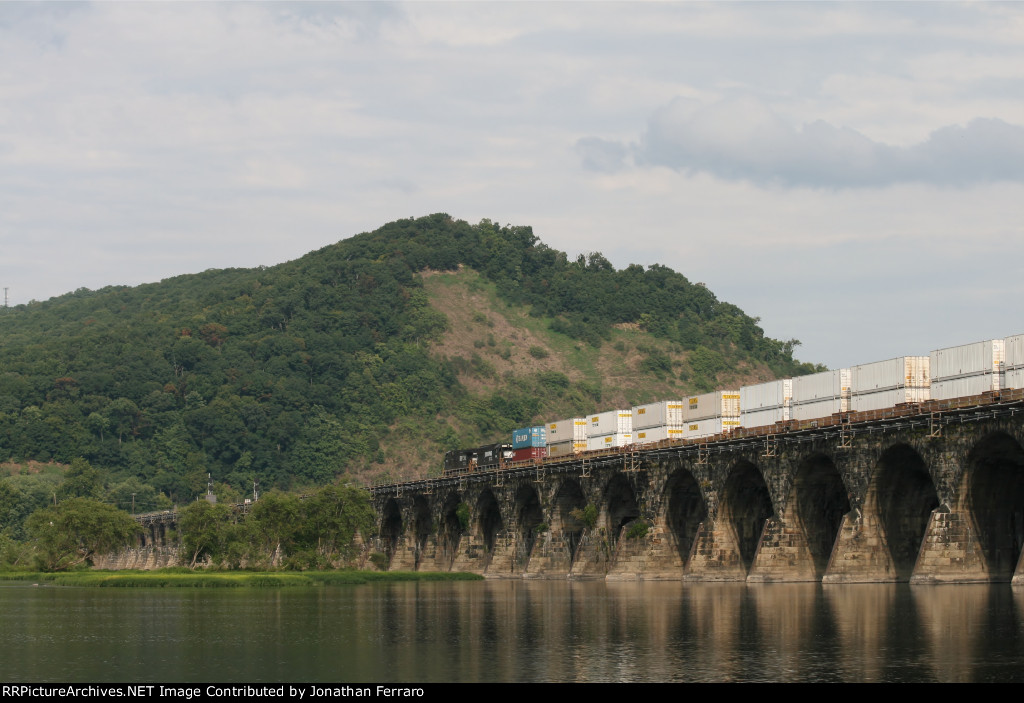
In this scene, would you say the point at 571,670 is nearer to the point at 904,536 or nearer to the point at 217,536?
the point at 904,536

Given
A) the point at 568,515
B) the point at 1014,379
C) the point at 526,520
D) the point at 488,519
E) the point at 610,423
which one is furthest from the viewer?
the point at 488,519

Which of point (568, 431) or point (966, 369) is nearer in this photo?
point (966, 369)

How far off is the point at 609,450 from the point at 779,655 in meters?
67.0

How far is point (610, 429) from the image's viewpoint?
111 meters

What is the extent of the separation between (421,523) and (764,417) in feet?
197

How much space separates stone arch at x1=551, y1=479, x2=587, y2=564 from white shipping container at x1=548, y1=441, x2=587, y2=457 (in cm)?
644

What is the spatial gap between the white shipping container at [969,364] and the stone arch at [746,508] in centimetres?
1594

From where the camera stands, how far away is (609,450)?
105 meters

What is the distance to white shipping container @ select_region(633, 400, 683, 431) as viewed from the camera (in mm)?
101062

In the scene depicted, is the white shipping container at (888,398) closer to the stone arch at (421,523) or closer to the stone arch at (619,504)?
the stone arch at (619,504)

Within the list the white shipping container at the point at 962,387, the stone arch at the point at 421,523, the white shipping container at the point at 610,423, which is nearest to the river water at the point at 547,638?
the white shipping container at the point at 962,387

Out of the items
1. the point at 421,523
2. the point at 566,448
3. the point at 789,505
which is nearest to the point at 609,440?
the point at 566,448

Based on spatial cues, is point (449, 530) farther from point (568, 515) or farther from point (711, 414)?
point (711, 414)

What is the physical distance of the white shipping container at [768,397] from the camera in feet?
286
